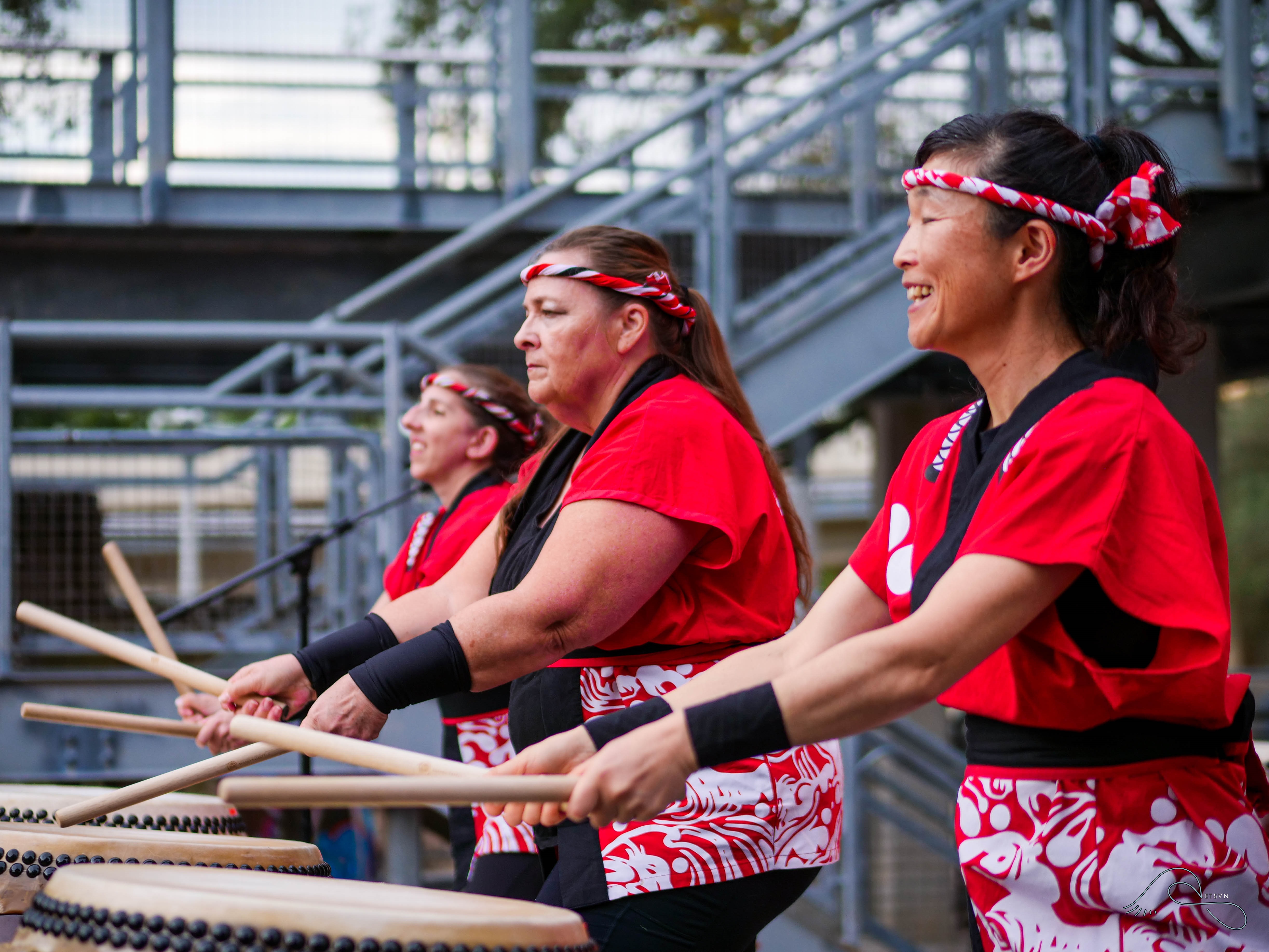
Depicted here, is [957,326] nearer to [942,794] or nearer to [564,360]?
[564,360]

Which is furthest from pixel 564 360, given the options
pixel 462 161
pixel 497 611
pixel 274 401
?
pixel 462 161

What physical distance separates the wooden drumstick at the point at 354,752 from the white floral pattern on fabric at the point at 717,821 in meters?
0.41

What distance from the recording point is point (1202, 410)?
8.14m

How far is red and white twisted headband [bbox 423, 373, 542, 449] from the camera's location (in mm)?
3834

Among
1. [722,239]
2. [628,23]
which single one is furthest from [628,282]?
[628,23]

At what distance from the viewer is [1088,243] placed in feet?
5.72

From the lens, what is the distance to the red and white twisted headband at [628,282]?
2.37 metres

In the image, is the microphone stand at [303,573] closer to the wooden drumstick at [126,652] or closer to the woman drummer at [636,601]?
the wooden drumstick at [126,652]

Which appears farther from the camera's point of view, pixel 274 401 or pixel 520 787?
pixel 274 401

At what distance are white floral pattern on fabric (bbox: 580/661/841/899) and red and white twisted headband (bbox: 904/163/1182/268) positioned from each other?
2.69ft

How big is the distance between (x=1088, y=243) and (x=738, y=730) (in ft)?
2.63

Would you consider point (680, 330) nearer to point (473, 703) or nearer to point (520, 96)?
point (473, 703)

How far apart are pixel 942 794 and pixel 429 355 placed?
645cm

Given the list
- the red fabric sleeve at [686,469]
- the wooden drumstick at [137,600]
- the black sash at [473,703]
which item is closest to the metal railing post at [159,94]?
the wooden drumstick at [137,600]
